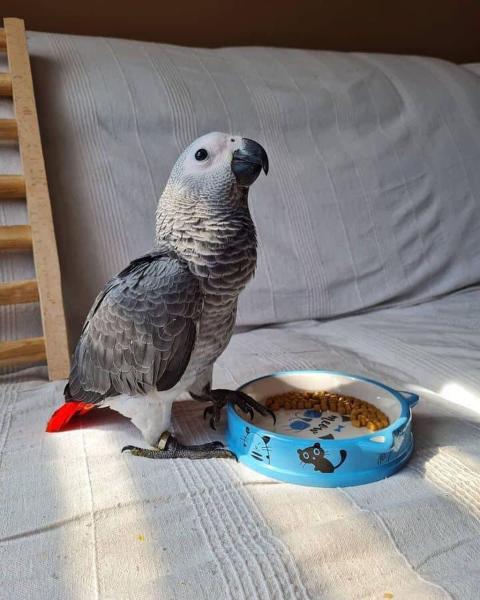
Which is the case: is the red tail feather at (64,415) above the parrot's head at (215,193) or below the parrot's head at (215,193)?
below

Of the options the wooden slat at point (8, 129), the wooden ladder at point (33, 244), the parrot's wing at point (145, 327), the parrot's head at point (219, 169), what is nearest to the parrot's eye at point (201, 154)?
Answer: the parrot's head at point (219, 169)

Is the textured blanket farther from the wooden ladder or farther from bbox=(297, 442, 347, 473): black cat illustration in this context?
the wooden ladder

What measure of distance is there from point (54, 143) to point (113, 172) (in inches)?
5.6

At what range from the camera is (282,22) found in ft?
5.83

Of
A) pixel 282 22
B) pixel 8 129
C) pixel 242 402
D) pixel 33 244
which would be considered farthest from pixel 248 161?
pixel 282 22

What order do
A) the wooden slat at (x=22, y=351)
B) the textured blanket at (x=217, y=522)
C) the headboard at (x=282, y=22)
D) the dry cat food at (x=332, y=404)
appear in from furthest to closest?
the headboard at (x=282, y=22) < the wooden slat at (x=22, y=351) < the dry cat food at (x=332, y=404) < the textured blanket at (x=217, y=522)

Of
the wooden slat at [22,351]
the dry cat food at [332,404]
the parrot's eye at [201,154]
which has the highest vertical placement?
the parrot's eye at [201,154]

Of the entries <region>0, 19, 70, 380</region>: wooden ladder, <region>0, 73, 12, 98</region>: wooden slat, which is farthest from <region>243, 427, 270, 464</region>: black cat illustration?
<region>0, 73, 12, 98</region>: wooden slat

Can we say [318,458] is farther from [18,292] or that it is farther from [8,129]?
[8,129]

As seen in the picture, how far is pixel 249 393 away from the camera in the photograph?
777 millimetres

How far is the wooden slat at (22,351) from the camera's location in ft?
3.22

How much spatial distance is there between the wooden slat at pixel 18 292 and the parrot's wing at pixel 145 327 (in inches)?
15.2

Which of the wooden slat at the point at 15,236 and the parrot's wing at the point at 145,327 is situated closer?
the parrot's wing at the point at 145,327

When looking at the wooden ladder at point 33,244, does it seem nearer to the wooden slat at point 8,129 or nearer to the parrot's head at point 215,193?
the wooden slat at point 8,129
